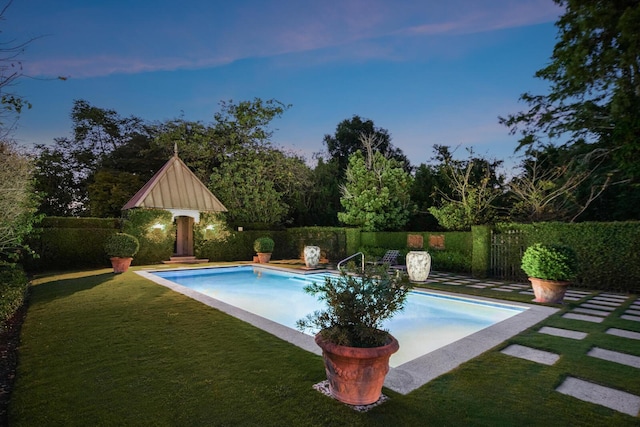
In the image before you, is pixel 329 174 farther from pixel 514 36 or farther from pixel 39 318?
pixel 39 318

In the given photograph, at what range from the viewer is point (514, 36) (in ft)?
43.1

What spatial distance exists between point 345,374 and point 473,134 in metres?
19.3

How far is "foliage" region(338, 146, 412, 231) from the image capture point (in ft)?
53.2

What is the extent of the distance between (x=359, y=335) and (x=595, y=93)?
711 inches

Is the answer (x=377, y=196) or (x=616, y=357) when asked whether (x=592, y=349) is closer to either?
(x=616, y=357)

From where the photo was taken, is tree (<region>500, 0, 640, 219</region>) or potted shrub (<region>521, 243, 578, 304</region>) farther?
tree (<region>500, 0, 640, 219</region>)

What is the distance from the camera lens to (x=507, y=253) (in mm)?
10656

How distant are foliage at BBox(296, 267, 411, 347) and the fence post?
9206 mm

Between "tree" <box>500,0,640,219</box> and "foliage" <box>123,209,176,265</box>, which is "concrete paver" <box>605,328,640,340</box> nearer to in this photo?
"tree" <box>500,0,640,219</box>

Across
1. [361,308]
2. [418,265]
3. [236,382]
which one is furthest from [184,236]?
[361,308]

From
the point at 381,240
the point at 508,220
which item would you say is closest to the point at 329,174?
the point at 381,240

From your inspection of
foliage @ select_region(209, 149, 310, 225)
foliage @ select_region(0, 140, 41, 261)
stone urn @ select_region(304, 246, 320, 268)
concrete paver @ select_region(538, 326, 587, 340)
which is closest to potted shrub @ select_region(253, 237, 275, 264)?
foliage @ select_region(209, 149, 310, 225)

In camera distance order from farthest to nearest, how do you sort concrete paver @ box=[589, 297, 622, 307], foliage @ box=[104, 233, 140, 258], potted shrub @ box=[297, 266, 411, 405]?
foliage @ box=[104, 233, 140, 258], concrete paver @ box=[589, 297, 622, 307], potted shrub @ box=[297, 266, 411, 405]

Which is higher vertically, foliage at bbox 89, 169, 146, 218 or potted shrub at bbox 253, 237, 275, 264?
foliage at bbox 89, 169, 146, 218
